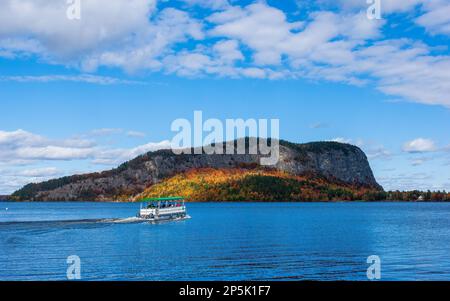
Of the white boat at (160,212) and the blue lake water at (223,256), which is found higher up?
the white boat at (160,212)

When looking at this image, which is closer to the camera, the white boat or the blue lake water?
the blue lake water

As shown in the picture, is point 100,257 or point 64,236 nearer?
point 100,257

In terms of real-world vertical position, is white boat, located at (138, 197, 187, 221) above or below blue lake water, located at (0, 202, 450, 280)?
above

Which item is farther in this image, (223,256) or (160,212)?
(160,212)

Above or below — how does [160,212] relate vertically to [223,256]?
above

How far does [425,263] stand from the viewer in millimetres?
59719

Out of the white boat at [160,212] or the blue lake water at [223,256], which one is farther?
the white boat at [160,212]

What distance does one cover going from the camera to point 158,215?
147m
